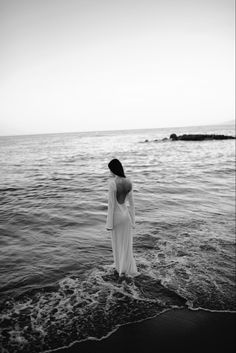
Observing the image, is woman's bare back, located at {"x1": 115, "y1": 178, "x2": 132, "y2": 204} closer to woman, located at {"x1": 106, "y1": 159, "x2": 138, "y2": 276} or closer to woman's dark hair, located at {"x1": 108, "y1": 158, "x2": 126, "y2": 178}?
woman, located at {"x1": 106, "y1": 159, "x2": 138, "y2": 276}

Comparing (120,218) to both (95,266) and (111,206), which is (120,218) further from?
(95,266)

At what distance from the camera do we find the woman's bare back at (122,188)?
4797 millimetres

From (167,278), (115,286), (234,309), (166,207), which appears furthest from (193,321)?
(166,207)

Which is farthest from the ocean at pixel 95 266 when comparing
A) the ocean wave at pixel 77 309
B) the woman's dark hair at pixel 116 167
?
the woman's dark hair at pixel 116 167

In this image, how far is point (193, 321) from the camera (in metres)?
3.89

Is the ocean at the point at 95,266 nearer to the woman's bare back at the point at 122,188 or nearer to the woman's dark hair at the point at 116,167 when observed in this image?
the woman's bare back at the point at 122,188

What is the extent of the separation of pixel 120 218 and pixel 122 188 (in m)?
0.63

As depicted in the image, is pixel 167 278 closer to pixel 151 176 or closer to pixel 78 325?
pixel 78 325

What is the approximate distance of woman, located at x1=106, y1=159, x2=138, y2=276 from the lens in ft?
15.5

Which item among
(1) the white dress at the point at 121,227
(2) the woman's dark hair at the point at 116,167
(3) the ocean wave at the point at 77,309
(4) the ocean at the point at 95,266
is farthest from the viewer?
(1) the white dress at the point at 121,227

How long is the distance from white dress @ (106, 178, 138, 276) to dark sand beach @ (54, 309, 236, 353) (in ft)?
4.31

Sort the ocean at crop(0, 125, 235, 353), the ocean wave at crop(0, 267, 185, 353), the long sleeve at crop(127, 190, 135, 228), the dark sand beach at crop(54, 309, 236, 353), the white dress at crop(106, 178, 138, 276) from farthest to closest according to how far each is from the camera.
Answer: the long sleeve at crop(127, 190, 135, 228) < the white dress at crop(106, 178, 138, 276) < the ocean at crop(0, 125, 235, 353) < the ocean wave at crop(0, 267, 185, 353) < the dark sand beach at crop(54, 309, 236, 353)

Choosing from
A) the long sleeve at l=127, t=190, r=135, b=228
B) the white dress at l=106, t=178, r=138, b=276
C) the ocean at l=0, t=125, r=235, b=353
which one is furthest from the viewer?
the long sleeve at l=127, t=190, r=135, b=228

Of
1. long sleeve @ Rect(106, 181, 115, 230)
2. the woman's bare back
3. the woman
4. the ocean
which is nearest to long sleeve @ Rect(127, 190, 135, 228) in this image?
the woman
